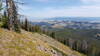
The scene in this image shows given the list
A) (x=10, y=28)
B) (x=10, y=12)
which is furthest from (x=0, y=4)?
(x=10, y=28)

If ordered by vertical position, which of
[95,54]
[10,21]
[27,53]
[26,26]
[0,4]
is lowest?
[95,54]

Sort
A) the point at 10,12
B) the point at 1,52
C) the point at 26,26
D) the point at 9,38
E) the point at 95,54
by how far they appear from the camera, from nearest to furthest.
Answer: the point at 1,52, the point at 9,38, the point at 10,12, the point at 26,26, the point at 95,54

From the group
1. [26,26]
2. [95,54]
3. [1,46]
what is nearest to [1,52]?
[1,46]

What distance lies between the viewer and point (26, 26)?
118 meters

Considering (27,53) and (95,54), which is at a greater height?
(27,53)

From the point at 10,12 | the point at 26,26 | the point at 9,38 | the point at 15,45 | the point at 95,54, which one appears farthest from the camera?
the point at 95,54

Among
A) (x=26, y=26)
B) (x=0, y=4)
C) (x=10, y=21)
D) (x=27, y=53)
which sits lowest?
(x=26, y=26)

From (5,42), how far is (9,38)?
2074 mm

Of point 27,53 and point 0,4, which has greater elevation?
point 0,4

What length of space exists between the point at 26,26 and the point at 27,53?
98414mm

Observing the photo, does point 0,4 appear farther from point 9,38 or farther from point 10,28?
point 9,38

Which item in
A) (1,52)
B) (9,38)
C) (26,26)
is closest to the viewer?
(1,52)

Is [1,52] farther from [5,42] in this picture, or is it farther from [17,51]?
[5,42]

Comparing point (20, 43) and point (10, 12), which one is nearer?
point (20, 43)
